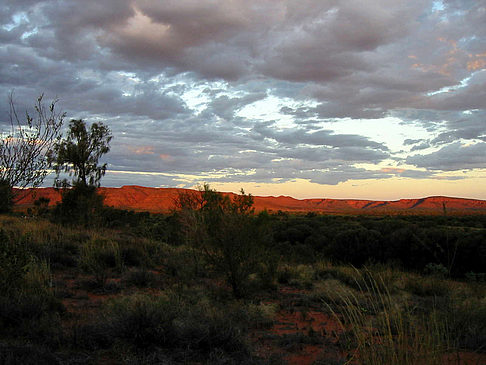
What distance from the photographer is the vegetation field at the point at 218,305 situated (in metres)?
4.44

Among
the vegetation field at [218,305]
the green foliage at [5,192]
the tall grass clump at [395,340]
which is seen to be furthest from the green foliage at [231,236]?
the green foliage at [5,192]

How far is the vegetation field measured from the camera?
4438mm

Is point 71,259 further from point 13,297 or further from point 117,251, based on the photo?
A: point 13,297

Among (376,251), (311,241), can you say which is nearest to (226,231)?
(376,251)

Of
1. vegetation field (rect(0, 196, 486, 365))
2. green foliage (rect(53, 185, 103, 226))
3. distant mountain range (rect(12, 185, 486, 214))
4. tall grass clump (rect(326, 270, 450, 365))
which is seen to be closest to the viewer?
tall grass clump (rect(326, 270, 450, 365))

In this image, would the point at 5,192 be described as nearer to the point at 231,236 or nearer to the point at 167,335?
the point at 231,236

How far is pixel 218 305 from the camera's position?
7.38 metres

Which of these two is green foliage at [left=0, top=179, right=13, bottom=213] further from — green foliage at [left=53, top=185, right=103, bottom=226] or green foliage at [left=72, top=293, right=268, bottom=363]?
green foliage at [left=53, top=185, right=103, bottom=226]

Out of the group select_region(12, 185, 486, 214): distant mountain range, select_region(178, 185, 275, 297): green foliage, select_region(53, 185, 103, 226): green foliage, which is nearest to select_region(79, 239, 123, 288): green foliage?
select_region(178, 185, 275, 297): green foliage

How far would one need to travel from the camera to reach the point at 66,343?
15.8 ft

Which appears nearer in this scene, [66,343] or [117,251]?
[66,343]

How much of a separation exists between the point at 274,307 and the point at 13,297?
16.4 ft

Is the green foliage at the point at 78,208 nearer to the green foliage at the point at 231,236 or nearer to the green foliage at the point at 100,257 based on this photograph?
the green foliage at the point at 100,257

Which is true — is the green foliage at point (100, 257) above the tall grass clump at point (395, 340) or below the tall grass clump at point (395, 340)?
below
